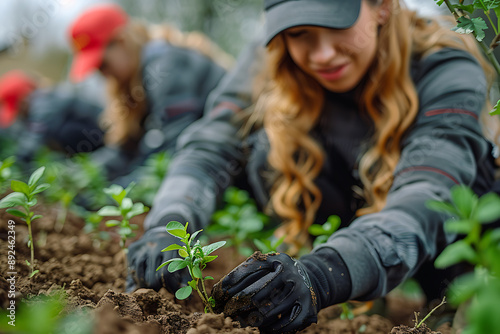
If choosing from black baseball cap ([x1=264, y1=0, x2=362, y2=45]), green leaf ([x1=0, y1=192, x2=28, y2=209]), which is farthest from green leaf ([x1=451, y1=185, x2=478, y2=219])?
green leaf ([x1=0, y1=192, x2=28, y2=209])

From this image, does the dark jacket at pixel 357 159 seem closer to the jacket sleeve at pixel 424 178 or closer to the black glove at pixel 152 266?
the jacket sleeve at pixel 424 178

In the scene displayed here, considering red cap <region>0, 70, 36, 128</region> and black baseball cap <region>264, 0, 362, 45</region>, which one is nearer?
black baseball cap <region>264, 0, 362, 45</region>

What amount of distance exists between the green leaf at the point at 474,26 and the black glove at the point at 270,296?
644 mm

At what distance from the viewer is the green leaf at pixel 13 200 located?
93cm

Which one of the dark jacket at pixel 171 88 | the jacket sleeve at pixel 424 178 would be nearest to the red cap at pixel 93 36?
the dark jacket at pixel 171 88

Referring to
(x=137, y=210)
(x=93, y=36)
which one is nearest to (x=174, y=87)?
(x=93, y=36)

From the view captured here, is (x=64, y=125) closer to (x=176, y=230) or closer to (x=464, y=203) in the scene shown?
(x=176, y=230)

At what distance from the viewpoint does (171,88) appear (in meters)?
2.97

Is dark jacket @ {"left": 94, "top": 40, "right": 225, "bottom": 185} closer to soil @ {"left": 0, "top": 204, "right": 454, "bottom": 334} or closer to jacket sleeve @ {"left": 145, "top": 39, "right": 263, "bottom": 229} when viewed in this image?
jacket sleeve @ {"left": 145, "top": 39, "right": 263, "bottom": 229}

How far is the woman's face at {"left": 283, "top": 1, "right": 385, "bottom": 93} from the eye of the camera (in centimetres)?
135

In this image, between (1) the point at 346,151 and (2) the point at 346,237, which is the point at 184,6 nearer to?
(1) the point at 346,151

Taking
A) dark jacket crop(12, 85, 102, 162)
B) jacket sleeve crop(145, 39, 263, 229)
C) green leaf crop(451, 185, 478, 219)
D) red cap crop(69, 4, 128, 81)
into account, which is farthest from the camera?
dark jacket crop(12, 85, 102, 162)

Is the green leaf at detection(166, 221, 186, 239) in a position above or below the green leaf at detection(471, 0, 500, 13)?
below

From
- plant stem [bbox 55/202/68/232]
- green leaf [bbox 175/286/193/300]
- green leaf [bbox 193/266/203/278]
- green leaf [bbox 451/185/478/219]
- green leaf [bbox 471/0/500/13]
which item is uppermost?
green leaf [bbox 471/0/500/13]
